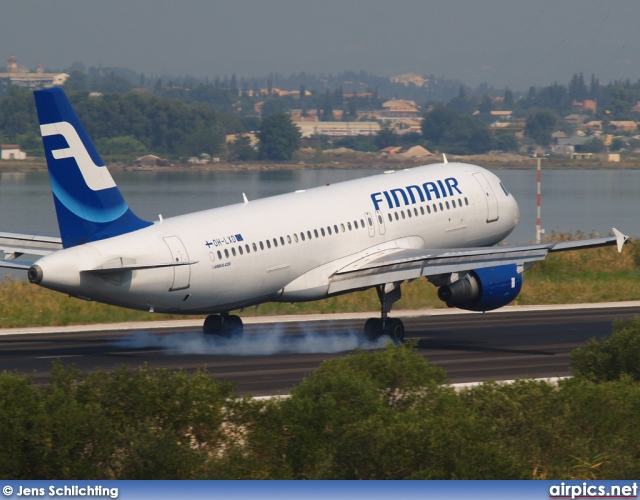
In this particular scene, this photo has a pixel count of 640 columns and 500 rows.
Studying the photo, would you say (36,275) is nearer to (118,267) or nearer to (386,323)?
(118,267)

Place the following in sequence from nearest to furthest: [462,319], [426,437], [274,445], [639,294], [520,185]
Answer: [426,437]
[274,445]
[462,319]
[639,294]
[520,185]

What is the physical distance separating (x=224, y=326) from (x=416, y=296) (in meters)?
A: 9.91

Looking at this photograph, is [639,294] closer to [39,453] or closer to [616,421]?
[616,421]

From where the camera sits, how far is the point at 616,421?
17703 millimetres

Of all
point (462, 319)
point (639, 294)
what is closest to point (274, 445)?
point (462, 319)

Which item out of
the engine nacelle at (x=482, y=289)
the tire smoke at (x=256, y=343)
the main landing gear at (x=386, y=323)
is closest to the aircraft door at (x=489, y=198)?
the engine nacelle at (x=482, y=289)

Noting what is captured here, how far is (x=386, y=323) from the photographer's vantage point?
34844mm

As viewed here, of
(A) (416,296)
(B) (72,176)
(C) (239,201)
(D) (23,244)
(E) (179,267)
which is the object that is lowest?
(C) (239,201)

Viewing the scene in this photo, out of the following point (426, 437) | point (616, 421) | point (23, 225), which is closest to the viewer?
point (426, 437)

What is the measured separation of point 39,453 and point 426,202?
2427cm

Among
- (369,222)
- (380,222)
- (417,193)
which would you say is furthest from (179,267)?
(417,193)

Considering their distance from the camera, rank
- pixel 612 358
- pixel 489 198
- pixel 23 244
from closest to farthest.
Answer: pixel 612 358, pixel 23 244, pixel 489 198

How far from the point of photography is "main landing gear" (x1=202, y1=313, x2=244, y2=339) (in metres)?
35.2

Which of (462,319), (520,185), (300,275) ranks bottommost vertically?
(520,185)
